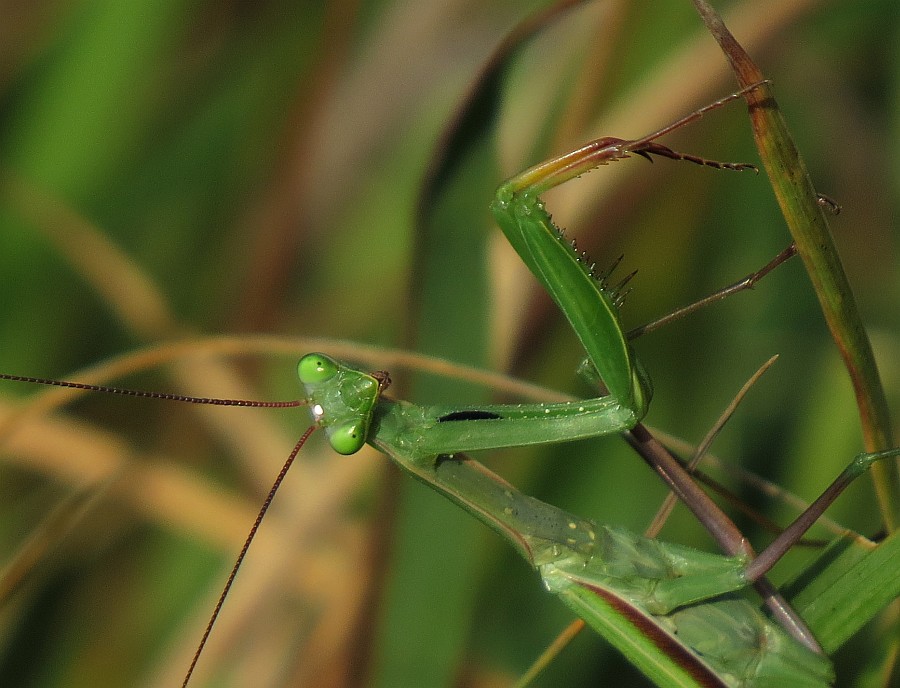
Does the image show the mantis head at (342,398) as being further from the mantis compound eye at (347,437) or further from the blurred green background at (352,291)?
the blurred green background at (352,291)

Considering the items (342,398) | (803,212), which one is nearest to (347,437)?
(342,398)

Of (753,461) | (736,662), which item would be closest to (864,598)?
(736,662)

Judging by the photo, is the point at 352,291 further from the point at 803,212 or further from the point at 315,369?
the point at 803,212

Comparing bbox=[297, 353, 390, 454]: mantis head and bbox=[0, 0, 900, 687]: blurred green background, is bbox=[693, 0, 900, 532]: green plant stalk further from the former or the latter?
bbox=[297, 353, 390, 454]: mantis head

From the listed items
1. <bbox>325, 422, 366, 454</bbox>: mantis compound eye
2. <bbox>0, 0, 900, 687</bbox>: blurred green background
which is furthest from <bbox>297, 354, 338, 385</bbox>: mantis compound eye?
<bbox>0, 0, 900, 687</bbox>: blurred green background

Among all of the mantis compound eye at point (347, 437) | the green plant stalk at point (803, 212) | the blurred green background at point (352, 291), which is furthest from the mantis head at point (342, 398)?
the green plant stalk at point (803, 212)

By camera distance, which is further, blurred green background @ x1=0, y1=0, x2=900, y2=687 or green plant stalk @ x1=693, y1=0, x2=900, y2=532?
blurred green background @ x1=0, y1=0, x2=900, y2=687

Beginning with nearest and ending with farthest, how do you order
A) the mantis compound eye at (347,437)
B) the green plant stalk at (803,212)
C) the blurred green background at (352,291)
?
the green plant stalk at (803,212), the mantis compound eye at (347,437), the blurred green background at (352,291)
